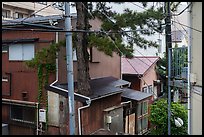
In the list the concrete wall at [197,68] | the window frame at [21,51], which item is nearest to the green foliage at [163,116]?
the concrete wall at [197,68]

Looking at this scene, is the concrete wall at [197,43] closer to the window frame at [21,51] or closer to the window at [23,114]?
the window frame at [21,51]

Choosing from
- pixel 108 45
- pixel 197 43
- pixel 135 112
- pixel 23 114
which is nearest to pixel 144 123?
pixel 135 112

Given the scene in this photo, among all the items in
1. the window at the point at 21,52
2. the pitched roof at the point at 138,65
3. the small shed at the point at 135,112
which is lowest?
the small shed at the point at 135,112

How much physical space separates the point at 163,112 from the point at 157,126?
1.91ft

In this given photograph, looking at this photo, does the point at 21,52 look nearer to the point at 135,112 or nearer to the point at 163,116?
the point at 135,112

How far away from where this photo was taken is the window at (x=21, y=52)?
11.2 meters

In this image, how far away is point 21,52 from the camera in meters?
11.5

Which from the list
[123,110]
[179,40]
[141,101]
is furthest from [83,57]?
[179,40]

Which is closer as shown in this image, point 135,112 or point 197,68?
point 197,68

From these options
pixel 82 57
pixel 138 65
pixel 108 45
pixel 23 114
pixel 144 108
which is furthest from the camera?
pixel 138 65

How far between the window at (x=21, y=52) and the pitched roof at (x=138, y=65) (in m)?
6.86

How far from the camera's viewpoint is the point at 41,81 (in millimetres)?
10914

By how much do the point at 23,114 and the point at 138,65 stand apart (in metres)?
8.56

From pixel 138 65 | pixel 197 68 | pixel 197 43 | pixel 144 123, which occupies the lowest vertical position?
pixel 144 123
